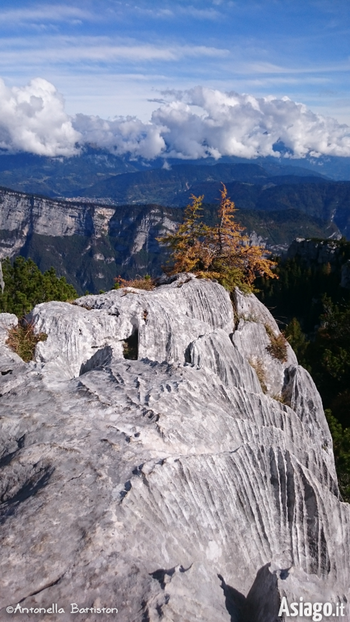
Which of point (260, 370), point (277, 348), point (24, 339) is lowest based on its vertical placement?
point (260, 370)

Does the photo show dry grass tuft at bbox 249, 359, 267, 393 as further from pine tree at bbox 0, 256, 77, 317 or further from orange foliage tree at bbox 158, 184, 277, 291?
pine tree at bbox 0, 256, 77, 317

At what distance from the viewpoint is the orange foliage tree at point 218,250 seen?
74.2 ft

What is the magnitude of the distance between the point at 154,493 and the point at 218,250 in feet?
54.7

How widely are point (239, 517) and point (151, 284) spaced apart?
50.4 ft

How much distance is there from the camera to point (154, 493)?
325 inches

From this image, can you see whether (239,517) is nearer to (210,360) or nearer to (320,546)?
(320,546)

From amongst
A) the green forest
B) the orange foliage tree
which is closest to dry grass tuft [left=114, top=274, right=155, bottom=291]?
the orange foliage tree

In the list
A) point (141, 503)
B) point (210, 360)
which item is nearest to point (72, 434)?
point (141, 503)

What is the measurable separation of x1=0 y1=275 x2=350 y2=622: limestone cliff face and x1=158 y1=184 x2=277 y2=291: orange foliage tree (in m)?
7.58

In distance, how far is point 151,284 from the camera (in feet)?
75.6

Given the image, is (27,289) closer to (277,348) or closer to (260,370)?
(277,348)

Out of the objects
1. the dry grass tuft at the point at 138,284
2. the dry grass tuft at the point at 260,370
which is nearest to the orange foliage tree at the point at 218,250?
the dry grass tuft at the point at 138,284

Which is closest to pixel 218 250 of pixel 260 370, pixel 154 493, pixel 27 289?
pixel 260 370

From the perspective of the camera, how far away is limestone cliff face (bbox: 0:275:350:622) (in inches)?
271
